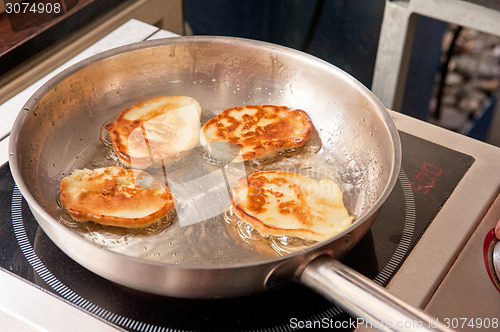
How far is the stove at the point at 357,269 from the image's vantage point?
0.66 metres

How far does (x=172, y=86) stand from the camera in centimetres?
103

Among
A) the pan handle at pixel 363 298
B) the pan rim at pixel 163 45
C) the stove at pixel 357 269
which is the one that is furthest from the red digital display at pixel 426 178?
the pan handle at pixel 363 298

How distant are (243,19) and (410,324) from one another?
1.58 meters

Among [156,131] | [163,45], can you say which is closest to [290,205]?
[156,131]

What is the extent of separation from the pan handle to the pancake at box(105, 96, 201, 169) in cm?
37

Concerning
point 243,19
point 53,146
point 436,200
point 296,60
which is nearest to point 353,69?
point 243,19

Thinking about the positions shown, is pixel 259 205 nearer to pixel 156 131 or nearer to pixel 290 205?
pixel 290 205

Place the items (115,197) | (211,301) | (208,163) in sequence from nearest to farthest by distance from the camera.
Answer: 1. (211,301)
2. (115,197)
3. (208,163)

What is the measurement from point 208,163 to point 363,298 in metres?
0.41

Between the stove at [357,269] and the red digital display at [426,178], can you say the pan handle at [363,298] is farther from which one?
the red digital display at [426,178]

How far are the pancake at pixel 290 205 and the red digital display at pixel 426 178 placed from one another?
14cm

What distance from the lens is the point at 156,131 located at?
36.5 inches

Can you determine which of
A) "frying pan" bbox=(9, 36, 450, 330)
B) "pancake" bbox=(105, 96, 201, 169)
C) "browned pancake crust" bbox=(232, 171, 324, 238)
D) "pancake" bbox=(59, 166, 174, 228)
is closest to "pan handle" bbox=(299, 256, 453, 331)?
"frying pan" bbox=(9, 36, 450, 330)

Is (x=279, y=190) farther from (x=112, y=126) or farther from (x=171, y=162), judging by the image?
(x=112, y=126)
